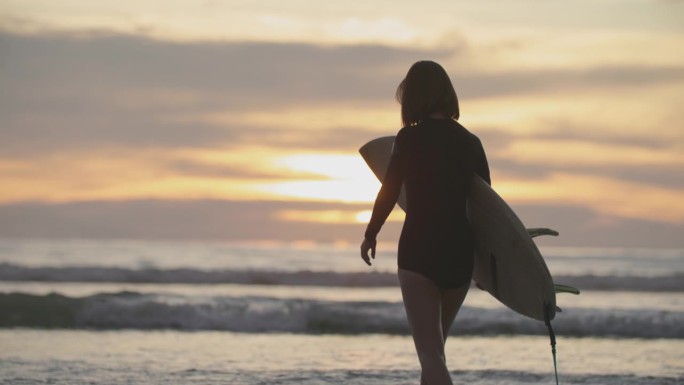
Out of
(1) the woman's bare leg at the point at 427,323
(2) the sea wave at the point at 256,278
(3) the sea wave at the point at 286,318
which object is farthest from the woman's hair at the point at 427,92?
(2) the sea wave at the point at 256,278

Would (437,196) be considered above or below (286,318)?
above

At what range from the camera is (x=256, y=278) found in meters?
20.8

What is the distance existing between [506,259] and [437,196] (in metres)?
0.56

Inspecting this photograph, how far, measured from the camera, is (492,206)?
13.6 feet

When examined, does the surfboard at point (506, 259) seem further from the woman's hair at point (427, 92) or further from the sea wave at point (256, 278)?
the sea wave at point (256, 278)

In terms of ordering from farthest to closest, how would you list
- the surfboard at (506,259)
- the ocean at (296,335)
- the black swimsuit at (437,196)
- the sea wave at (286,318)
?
the sea wave at (286,318), the ocean at (296,335), the surfboard at (506,259), the black swimsuit at (437,196)

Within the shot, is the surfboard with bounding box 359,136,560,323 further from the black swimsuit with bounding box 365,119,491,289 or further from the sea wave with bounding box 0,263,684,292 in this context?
the sea wave with bounding box 0,263,684,292

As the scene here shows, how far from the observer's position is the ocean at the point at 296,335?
25.3 ft

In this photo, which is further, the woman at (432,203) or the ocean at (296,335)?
the ocean at (296,335)

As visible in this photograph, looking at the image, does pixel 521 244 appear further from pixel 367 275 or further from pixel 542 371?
pixel 367 275

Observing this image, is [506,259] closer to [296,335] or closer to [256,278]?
[296,335]

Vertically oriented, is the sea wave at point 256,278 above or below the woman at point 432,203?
above

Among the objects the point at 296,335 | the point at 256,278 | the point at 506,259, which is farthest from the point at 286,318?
the point at 256,278

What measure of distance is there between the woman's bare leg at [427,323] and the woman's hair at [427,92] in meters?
0.68
